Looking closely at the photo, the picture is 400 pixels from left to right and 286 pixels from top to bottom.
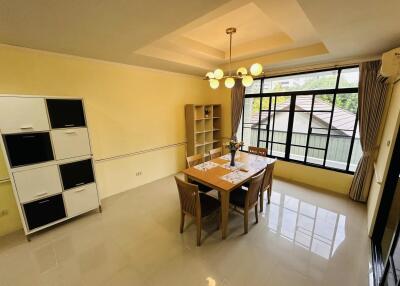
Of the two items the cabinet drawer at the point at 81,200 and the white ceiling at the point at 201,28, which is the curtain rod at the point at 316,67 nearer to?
the white ceiling at the point at 201,28

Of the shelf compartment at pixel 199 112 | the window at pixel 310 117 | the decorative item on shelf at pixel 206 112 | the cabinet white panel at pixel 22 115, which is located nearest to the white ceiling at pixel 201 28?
the window at pixel 310 117

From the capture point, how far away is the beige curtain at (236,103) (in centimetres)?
442

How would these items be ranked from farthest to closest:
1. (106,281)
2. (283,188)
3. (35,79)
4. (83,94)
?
(283,188), (83,94), (35,79), (106,281)

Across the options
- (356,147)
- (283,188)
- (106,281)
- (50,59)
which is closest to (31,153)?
(50,59)

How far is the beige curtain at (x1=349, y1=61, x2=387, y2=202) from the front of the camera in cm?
277

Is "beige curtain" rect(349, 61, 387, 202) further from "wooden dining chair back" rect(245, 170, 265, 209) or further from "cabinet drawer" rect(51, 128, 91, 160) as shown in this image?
"cabinet drawer" rect(51, 128, 91, 160)

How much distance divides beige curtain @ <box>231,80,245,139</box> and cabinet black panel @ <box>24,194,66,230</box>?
12.0 ft

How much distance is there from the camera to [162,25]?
1.83 metres

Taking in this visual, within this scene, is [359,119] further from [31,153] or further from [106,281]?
[31,153]

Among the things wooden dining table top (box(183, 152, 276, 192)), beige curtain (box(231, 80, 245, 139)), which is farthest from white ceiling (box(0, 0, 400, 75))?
wooden dining table top (box(183, 152, 276, 192))

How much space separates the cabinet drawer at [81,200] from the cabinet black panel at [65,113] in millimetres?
987

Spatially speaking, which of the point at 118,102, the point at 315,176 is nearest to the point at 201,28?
the point at 118,102

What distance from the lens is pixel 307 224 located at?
2.54m

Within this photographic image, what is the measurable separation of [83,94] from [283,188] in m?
4.12
